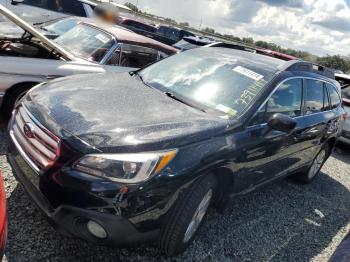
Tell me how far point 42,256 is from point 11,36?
3.60 metres

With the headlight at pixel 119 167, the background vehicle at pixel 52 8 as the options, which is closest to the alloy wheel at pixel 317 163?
the headlight at pixel 119 167

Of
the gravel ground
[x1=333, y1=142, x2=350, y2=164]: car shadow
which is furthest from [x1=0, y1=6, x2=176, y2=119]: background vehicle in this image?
[x1=333, y1=142, x2=350, y2=164]: car shadow

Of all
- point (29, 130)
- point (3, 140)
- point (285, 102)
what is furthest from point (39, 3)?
point (29, 130)

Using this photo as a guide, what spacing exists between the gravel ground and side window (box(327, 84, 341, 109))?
1285 mm

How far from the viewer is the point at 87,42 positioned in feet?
19.6

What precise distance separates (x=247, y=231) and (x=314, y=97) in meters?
1.92

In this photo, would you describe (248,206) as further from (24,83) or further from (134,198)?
(24,83)

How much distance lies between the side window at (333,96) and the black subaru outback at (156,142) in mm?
1180

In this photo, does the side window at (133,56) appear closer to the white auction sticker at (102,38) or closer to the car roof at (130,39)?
the car roof at (130,39)

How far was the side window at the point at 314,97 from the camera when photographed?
15.2 ft

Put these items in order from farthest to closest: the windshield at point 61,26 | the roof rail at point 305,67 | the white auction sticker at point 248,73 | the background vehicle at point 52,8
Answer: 1. the background vehicle at point 52,8
2. the windshield at point 61,26
3. the roof rail at point 305,67
4. the white auction sticker at point 248,73

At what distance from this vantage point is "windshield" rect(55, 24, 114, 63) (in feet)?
18.8

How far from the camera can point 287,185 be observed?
5738mm

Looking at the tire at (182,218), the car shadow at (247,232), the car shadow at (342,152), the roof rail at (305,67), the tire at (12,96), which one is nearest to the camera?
the tire at (182,218)
